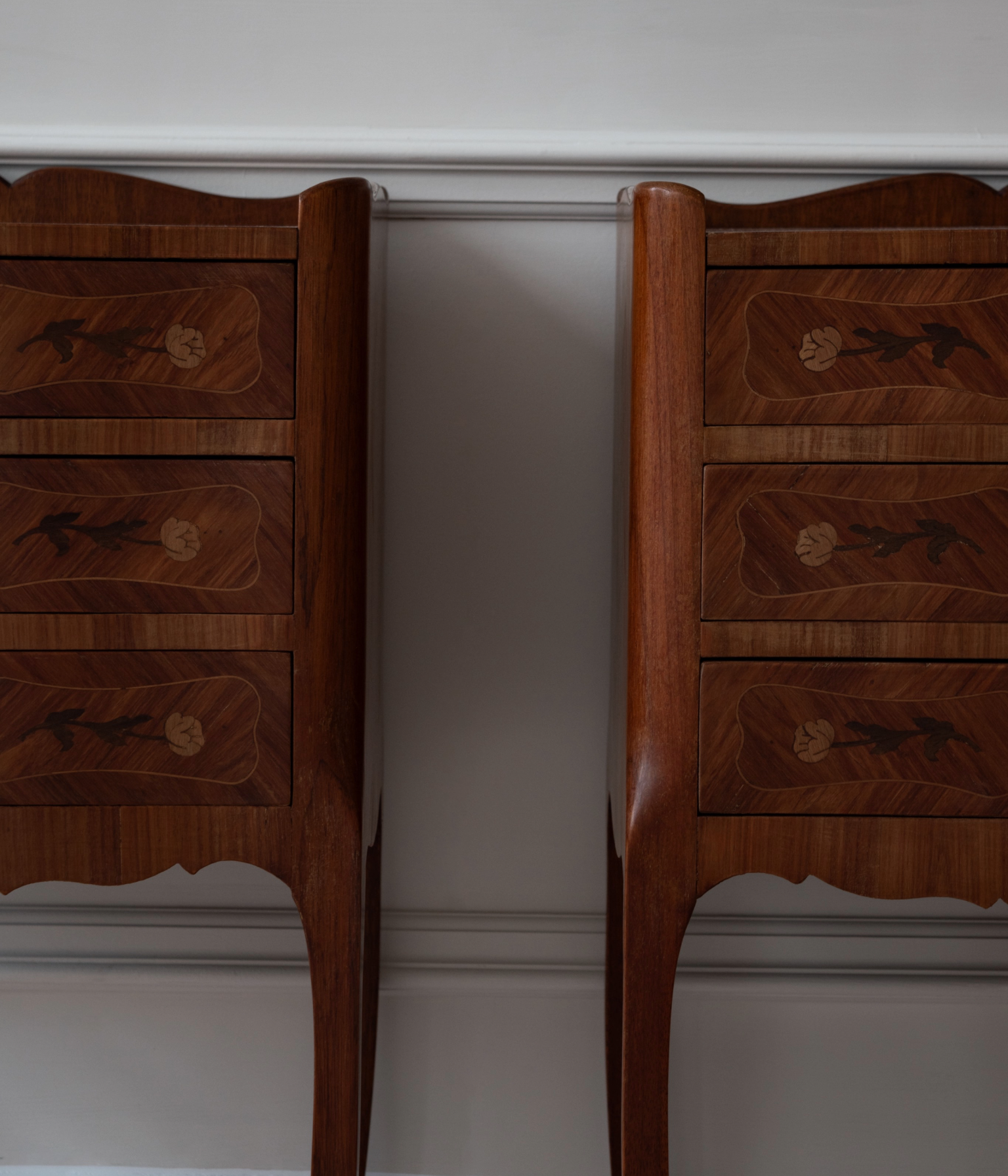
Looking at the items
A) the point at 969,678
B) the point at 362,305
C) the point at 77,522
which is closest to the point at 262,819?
the point at 77,522

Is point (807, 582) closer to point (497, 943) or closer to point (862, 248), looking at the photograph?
point (862, 248)

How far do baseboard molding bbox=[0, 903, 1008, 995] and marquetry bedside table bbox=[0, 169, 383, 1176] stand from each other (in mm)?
272

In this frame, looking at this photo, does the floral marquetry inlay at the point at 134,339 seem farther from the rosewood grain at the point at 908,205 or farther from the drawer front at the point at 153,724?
the rosewood grain at the point at 908,205

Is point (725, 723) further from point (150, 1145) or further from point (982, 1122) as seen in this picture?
point (150, 1145)

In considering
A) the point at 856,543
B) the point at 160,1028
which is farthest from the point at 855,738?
the point at 160,1028

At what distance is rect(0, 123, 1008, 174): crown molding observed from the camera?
69 cm

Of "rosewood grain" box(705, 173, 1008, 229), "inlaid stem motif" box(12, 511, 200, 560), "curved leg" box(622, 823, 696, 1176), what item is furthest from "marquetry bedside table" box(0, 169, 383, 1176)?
"rosewood grain" box(705, 173, 1008, 229)

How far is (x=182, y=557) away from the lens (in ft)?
1.56

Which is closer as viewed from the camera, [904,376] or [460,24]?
[904,376]

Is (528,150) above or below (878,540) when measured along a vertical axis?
above

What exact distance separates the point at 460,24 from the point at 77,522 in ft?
1.70

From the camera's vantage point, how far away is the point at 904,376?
1.50ft

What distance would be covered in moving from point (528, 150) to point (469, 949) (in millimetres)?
679

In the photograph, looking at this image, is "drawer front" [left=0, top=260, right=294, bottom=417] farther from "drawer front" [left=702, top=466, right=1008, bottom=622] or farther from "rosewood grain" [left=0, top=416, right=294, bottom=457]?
"drawer front" [left=702, top=466, right=1008, bottom=622]
